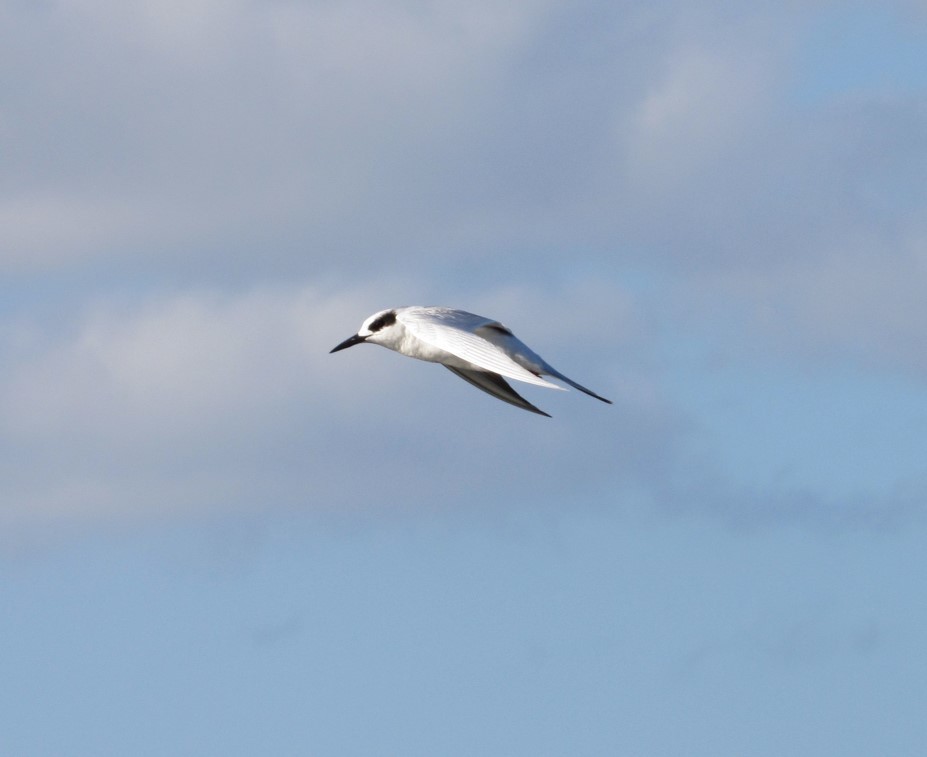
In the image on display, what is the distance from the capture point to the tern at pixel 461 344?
32.8 meters

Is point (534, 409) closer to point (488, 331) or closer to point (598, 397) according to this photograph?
point (488, 331)

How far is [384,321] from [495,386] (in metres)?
3.41

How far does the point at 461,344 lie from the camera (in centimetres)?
3328

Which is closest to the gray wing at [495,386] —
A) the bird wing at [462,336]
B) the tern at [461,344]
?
the tern at [461,344]

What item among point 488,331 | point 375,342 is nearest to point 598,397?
point 488,331

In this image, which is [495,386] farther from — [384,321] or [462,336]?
[462,336]

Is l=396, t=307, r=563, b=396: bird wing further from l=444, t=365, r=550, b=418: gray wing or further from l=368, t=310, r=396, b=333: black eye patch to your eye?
l=444, t=365, r=550, b=418: gray wing

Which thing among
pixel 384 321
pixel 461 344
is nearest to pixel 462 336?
pixel 461 344

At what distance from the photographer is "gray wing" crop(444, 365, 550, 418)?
124ft

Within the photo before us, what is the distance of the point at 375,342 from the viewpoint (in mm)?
36844

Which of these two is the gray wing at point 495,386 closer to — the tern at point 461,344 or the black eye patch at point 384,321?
the tern at point 461,344

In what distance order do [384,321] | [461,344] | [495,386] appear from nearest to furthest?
[461,344] → [384,321] → [495,386]

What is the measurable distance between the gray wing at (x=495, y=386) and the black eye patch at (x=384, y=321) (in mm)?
Answer: 2049

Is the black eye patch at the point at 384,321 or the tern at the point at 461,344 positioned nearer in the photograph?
the tern at the point at 461,344
